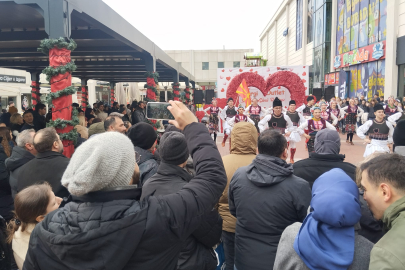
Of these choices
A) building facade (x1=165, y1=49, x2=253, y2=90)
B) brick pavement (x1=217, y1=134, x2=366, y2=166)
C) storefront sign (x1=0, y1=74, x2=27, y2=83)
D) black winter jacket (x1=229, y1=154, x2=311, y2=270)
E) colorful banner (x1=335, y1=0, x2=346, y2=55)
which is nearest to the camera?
black winter jacket (x1=229, y1=154, x2=311, y2=270)

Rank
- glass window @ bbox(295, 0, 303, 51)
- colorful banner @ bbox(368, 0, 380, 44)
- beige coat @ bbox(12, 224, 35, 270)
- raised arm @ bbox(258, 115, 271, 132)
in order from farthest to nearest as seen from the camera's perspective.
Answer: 1. glass window @ bbox(295, 0, 303, 51)
2. colorful banner @ bbox(368, 0, 380, 44)
3. raised arm @ bbox(258, 115, 271, 132)
4. beige coat @ bbox(12, 224, 35, 270)

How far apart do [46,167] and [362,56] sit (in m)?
20.1

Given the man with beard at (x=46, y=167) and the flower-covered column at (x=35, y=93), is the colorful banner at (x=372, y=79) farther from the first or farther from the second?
the man with beard at (x=46, y=167)

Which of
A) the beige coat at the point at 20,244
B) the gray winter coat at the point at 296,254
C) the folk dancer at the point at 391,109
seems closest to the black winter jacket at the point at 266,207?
the gray winter coat at the point at 296,254

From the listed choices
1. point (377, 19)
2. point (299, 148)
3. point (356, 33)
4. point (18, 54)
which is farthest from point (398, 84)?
point (18, 54)

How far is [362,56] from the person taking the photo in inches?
773

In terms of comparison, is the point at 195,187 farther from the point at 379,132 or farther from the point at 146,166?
the point at 379,132

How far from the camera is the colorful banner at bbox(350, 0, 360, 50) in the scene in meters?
20.5

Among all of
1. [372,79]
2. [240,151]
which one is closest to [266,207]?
[240,151]

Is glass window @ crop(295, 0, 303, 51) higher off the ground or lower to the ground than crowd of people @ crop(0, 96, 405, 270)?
higher

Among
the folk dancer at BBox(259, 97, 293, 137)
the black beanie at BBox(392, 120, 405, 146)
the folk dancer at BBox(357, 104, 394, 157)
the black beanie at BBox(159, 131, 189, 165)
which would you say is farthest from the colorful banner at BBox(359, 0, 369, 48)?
the black beanie at BBox(159, 131, 189, 165)

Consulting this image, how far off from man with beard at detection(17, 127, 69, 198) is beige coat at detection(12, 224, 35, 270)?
0.84 metres

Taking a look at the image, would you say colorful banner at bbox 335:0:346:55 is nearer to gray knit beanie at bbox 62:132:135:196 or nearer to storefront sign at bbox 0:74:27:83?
storefront sign at bbox 0:74:27:83

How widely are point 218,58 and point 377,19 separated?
36.4 meters
